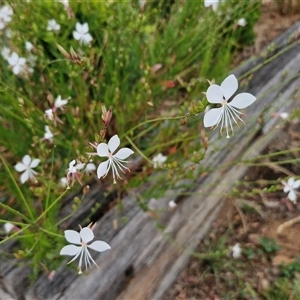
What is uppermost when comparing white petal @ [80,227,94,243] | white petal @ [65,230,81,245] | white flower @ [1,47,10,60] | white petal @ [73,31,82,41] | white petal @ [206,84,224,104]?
white petal @ [73,31,82,41]

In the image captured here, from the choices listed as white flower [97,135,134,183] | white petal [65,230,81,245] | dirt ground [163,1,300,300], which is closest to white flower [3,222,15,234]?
white petal [65,230,81,245]

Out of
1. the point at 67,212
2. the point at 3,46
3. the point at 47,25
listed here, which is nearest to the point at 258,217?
the point at 67,212

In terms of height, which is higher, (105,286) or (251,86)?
(251,86)

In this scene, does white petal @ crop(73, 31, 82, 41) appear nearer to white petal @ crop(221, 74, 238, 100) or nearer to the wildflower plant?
the wildflower plant

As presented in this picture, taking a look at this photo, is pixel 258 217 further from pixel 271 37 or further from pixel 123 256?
pixel 271 37

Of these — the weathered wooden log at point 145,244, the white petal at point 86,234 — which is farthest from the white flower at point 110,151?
the weathered wooden log at point 145,244

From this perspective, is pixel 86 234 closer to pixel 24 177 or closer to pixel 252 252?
pixel 24 177
